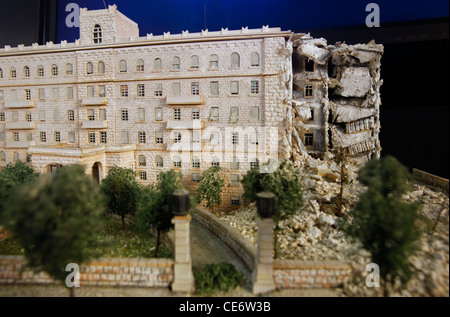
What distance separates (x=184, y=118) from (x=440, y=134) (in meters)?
18.0

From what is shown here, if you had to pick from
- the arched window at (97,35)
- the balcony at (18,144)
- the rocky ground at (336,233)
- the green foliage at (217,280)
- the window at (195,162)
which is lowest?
the green foliage at (217,280)

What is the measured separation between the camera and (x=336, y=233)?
42.0ft

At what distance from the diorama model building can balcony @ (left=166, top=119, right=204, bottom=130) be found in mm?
81

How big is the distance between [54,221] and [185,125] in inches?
472

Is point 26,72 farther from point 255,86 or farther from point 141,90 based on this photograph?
point 255,86

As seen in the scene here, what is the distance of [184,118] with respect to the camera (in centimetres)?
1934

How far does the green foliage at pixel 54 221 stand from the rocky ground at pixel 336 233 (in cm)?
855

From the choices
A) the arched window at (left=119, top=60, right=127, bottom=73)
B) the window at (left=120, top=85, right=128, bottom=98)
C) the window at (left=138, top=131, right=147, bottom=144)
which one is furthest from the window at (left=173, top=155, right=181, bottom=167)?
the arched window at (left=119, top=60, right=127, bottom=73)

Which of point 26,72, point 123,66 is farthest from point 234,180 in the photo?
point 26,72

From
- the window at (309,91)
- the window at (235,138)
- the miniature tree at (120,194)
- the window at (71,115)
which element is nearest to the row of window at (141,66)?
the window at (71,115)

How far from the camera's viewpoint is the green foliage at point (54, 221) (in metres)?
8.23

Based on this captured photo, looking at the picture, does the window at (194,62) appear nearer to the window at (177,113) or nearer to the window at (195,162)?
the window at (177,113)

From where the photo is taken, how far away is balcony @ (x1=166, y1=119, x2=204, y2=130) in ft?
61.6

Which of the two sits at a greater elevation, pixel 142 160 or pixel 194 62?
pixel 194 62
